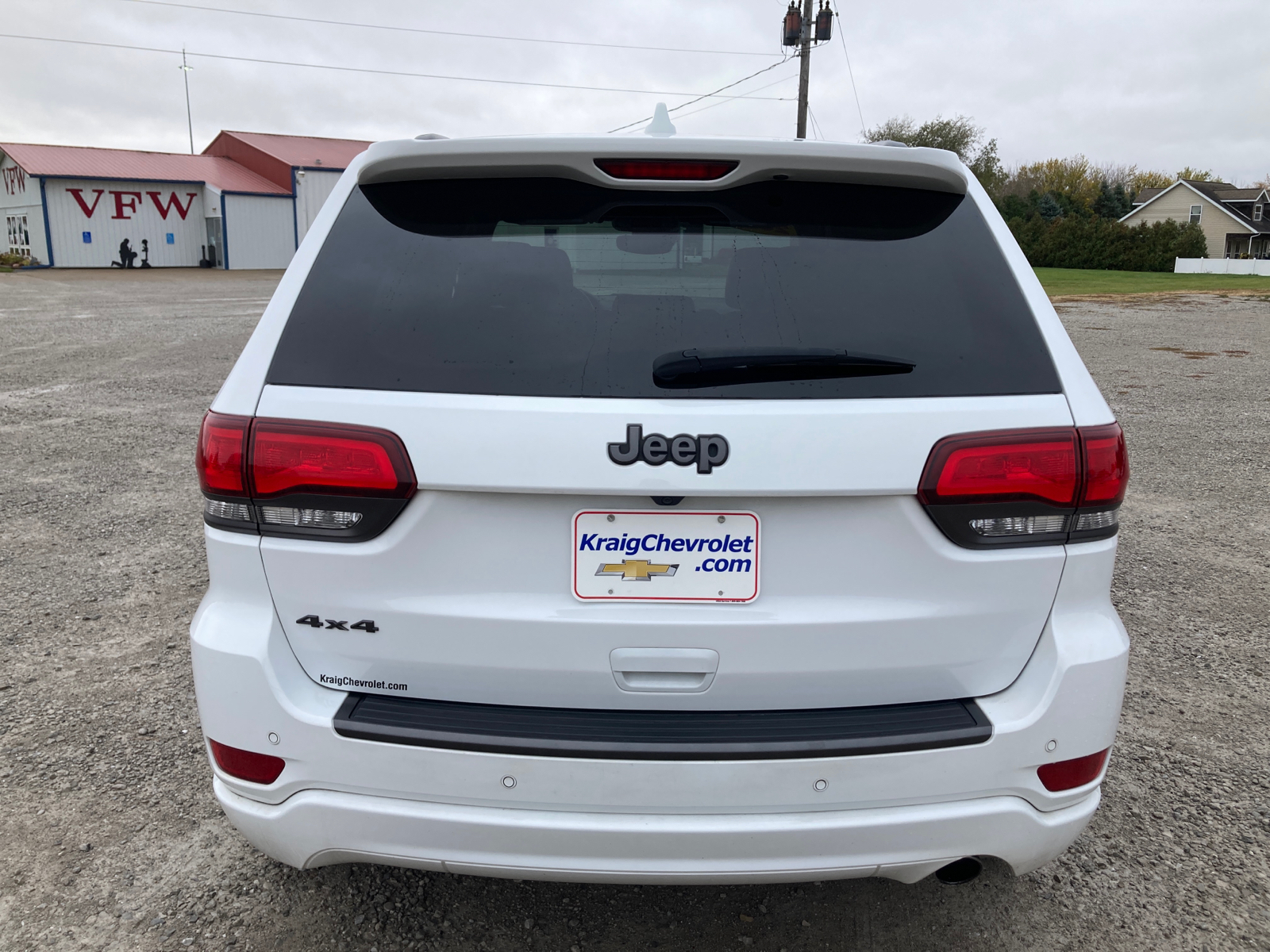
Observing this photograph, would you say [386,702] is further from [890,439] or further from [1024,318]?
[1024,318]

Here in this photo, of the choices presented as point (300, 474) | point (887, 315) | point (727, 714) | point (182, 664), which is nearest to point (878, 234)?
point (887, 315)

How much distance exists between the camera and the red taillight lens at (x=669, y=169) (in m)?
1.94

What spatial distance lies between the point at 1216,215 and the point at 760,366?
298 feet

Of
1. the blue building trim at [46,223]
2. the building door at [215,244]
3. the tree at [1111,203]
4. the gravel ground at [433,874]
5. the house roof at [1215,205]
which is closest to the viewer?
the gravel ground at [433,874]

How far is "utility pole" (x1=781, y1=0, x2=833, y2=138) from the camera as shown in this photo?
25906mm

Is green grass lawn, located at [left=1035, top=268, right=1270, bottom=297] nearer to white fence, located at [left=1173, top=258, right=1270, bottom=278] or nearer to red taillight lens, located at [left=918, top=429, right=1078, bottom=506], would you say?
white fence, located at [left=1173, top=258, right=1270, bottom=278]

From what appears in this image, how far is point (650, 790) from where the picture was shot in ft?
5.85

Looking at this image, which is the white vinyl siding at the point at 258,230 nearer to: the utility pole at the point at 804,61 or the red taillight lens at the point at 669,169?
the utility pole at the point at 804,61

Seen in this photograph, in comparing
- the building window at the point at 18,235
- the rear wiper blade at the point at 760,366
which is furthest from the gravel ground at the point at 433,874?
the building window at the point at 18,235

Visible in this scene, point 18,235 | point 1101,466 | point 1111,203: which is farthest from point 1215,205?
point 1101,466

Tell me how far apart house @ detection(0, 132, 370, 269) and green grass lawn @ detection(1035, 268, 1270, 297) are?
2987 centimetres

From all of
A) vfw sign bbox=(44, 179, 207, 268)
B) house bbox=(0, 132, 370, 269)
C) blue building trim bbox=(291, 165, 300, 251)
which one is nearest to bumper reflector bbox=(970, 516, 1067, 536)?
house bbox=(0, 132, 370, 269)

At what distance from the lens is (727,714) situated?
1.84 meters

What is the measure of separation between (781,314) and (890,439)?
338 millimetres
